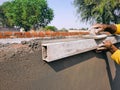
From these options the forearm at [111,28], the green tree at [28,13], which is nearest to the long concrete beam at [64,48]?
the forearm at [111,28]

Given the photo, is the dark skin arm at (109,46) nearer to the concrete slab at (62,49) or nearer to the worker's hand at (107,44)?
the worker's hand at (107,44)

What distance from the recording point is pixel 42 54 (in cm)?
129

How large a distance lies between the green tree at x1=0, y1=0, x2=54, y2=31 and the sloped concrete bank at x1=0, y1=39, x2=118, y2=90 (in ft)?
128

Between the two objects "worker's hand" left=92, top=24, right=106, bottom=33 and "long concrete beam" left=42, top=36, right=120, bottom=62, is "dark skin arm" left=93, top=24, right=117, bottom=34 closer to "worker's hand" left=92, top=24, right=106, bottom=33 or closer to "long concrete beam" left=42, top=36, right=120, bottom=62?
"worker's hand" left=92, top=24, right=106, bottom=33

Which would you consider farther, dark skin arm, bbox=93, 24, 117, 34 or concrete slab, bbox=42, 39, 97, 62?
dark skin arm, bbox=93, 24, 117, 34

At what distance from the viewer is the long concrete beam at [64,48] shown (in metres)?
1.28

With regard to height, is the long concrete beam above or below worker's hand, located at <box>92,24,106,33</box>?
below

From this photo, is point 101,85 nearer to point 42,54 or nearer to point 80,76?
point 80,76

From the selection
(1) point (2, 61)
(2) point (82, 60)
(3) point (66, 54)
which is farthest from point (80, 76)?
(1) point (2, 61)

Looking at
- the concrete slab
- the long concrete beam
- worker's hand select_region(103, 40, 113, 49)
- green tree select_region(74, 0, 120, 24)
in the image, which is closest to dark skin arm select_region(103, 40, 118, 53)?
worker's hand select_region(103, 40, 113, 49)

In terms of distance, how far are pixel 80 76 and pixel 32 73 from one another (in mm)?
709

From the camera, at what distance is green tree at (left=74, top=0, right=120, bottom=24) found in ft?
64.0

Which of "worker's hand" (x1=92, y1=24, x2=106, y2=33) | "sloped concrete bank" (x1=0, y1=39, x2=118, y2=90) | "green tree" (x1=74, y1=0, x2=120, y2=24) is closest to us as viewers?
"sloped concrete bank" (x1=0, y1=39, x2=118, y2=90)

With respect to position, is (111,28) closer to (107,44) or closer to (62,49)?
(107,44)
